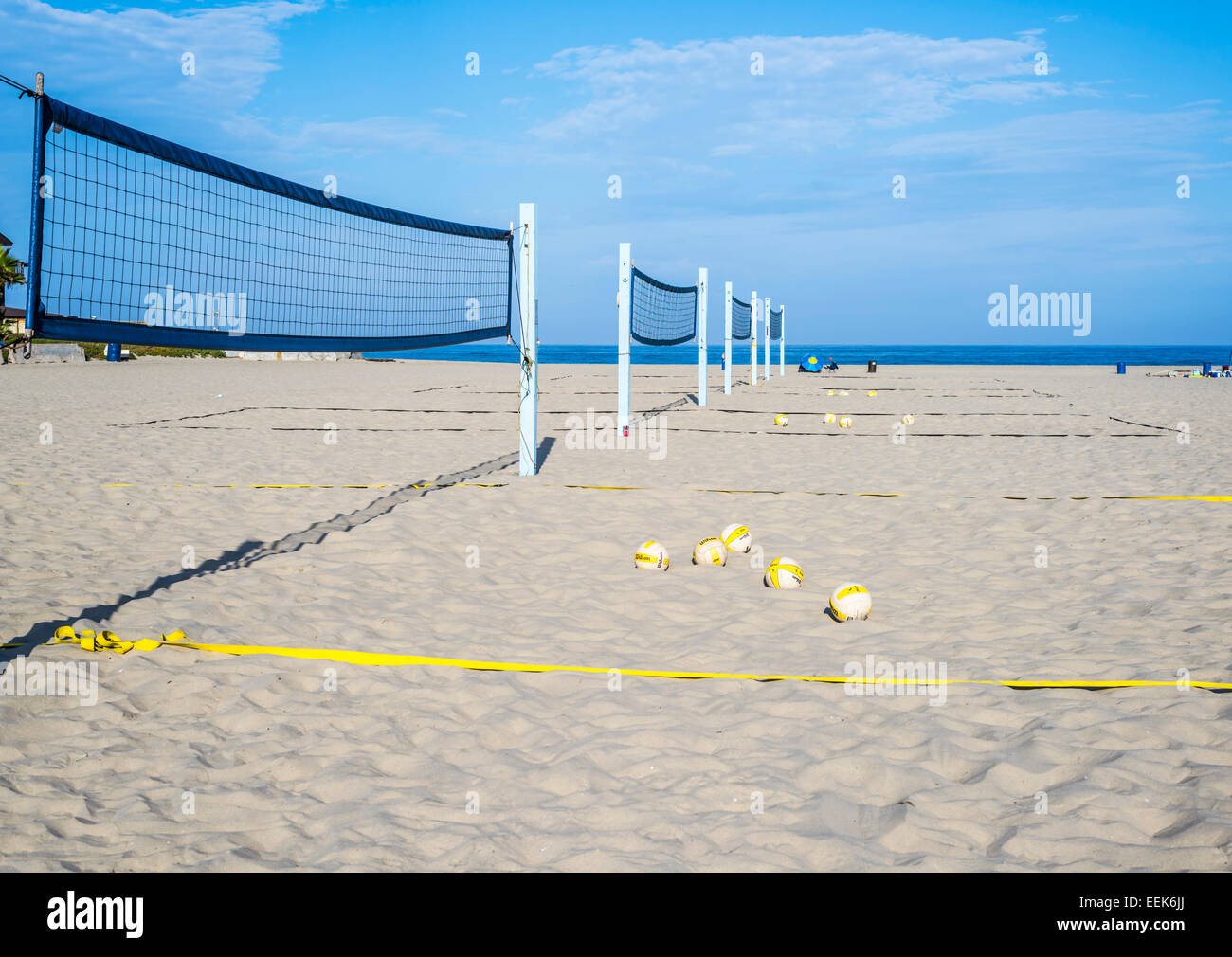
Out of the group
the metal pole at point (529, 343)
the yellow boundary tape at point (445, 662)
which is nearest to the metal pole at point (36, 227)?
the yellow boundary tape at point (445, 662)

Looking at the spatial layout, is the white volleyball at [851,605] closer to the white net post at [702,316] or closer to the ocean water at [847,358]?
the white net post at [702,316]

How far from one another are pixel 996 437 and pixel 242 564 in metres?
8.57

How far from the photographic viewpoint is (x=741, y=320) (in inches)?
840

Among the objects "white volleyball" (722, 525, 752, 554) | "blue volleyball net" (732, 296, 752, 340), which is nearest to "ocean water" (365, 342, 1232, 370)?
"blue volleyball net" (732, 296, 752, 340)

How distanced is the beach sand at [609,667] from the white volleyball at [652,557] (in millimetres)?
57

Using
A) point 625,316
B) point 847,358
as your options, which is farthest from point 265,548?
point 847,358

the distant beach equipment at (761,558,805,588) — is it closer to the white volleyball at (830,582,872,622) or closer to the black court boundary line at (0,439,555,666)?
the white volleyball at (830,582,872,622)

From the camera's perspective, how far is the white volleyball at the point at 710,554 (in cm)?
481

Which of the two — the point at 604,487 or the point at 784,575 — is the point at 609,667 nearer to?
the point at 784,575

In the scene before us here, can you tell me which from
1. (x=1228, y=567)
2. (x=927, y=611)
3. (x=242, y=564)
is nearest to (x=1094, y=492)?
(x=1228, y=567)

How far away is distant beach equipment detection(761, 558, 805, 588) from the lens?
4.37 metres

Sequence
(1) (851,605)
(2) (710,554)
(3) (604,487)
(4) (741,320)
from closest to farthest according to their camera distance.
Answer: (1) (851,605)
(2) (710,554)
(3) (604,487)
(4) (741,320)

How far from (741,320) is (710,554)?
17.2 m

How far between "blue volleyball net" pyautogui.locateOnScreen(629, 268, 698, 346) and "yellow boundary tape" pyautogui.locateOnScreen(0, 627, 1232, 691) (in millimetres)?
7272
